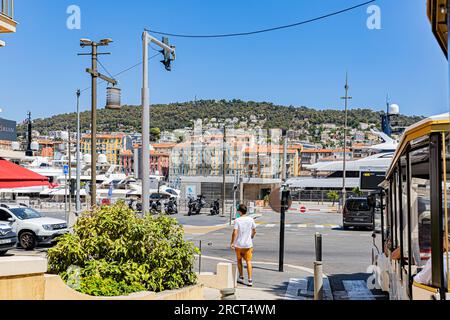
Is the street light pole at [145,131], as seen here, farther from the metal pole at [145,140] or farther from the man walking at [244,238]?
the man walking at [244,238]

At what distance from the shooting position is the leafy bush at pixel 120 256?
7625mm

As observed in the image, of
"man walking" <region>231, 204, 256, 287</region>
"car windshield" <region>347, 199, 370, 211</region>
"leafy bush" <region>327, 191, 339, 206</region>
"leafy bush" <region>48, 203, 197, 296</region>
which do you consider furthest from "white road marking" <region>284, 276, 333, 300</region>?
"leafy bush" <region>327, 191, 339, 206</region>

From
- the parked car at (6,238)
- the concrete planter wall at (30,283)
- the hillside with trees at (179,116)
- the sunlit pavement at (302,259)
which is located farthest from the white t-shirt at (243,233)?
the hillside with trees at (179,116)

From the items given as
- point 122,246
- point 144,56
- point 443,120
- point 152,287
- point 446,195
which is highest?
point 144,56

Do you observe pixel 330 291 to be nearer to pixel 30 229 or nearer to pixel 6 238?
pixel 6 238

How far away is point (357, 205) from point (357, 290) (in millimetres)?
19206

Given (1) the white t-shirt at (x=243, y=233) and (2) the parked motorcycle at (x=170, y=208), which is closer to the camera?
(1) the white t-shirt at (x=243, y=233)

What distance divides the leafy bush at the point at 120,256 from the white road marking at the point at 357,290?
440 centimetres

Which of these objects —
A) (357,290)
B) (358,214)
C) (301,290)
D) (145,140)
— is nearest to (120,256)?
(301,290)

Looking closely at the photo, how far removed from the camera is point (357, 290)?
12391 mm

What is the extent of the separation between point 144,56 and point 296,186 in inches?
2564

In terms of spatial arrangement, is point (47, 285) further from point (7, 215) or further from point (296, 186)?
point (296, 186)

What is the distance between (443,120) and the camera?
4793 millimetres
